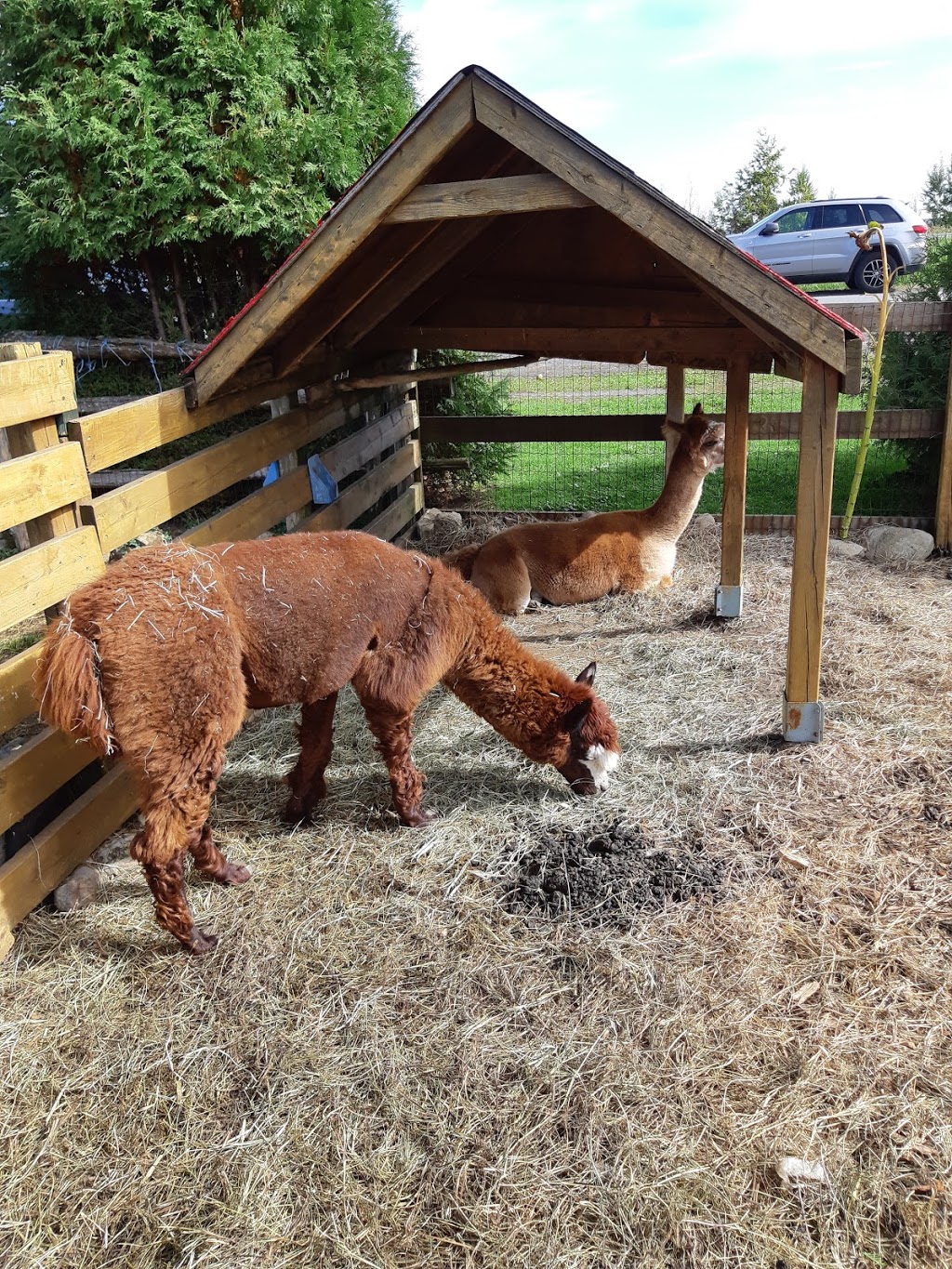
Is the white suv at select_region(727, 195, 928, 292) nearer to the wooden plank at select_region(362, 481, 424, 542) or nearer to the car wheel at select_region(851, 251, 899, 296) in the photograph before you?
the car wheel at select_region(851, 251, 899, 296)

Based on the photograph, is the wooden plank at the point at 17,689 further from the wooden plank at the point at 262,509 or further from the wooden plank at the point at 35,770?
the wooden plank at the point at 262,509

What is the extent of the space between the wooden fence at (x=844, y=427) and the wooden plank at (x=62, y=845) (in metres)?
6.27

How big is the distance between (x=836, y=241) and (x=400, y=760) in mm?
19712

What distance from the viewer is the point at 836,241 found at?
2000cm

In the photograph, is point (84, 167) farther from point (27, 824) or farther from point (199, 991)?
point (199, 991)

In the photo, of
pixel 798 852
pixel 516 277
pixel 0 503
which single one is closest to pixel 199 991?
pixel 0 503

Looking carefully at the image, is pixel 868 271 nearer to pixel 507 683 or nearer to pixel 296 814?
pixel 507 683

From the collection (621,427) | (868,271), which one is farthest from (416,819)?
(868,271)

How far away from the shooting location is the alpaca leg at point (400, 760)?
14.8ft

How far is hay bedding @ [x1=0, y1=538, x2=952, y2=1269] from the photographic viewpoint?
109 inches

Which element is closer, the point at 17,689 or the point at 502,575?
the point at 17,689

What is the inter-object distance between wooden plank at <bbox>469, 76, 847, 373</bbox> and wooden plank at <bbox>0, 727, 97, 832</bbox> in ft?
11.2

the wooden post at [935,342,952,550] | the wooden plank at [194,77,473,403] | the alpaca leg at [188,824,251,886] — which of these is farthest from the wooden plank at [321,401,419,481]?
the wooden post at [935,342,952,550]

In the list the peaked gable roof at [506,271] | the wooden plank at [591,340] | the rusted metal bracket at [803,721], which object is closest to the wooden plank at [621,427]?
the peaked gable roof at [506,271]
